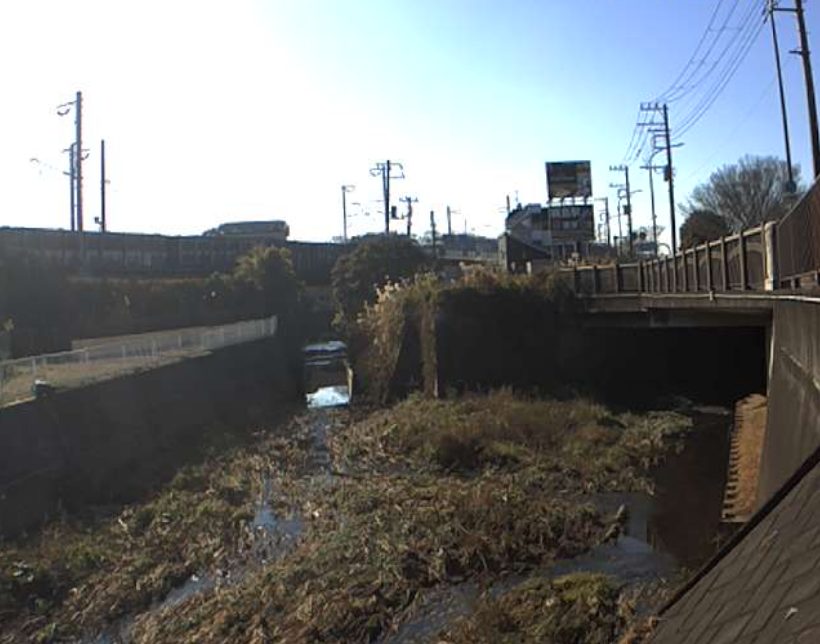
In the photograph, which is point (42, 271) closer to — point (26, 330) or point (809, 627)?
point (26, 330)

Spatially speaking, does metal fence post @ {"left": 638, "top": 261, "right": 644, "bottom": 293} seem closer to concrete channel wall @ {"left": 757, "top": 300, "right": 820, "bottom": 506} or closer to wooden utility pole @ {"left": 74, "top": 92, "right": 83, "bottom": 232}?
concrete channel wall @ {"left": 757, "top": 300, "right": 820, "bottom": 506}

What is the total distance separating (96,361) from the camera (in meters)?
26.7

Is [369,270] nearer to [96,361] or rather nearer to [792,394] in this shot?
[96,361]

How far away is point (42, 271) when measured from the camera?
3856 centimetres

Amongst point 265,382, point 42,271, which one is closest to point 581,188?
point 265,382

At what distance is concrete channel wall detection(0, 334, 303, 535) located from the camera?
60.7 feet

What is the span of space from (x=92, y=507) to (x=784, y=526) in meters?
16.7

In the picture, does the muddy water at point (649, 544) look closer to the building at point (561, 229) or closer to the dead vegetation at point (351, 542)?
the dead vegetation at point (351, 542)

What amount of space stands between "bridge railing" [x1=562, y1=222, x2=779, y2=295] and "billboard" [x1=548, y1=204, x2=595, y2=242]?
45.4 metres

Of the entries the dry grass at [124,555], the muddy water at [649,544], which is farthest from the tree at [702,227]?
the dry grass at [124,555]

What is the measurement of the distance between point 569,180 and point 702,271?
61.5 meters

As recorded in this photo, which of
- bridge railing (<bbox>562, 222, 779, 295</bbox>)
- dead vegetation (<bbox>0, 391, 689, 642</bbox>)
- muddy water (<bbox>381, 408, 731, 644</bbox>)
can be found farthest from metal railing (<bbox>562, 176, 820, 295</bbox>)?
dead vegetation (<bbox>0, 391, 689, 642</bbox>)

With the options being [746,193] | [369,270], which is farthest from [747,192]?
[369,270]

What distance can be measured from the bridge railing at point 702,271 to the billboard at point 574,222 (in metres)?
45.4
